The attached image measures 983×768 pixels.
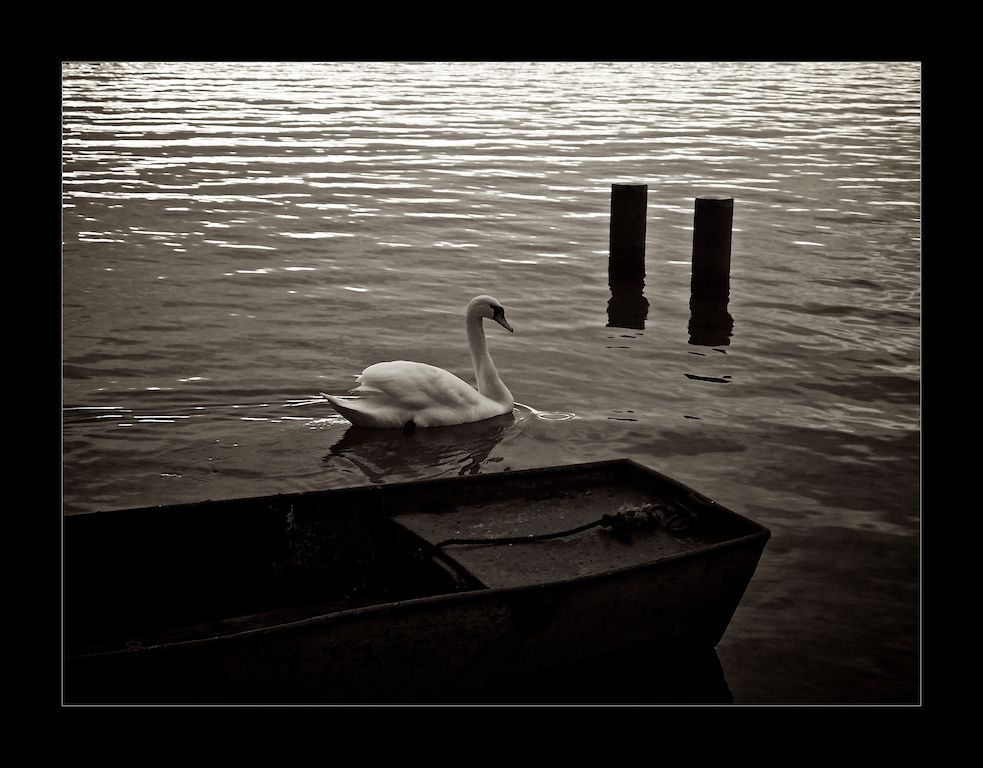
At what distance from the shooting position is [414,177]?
25203 mm

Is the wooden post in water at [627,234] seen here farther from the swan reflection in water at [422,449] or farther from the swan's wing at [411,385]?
the swan's wing at [411,385]

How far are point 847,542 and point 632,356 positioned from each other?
5360mm

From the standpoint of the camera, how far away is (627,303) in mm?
16422

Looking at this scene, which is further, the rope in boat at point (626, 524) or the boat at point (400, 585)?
the rope in boat at point (626, 524)

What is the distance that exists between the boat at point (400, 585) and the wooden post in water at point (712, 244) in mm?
8478

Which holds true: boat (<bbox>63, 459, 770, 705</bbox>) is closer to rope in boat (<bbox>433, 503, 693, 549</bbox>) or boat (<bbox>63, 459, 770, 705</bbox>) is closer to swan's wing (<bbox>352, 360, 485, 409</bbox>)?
rope in boat (<bbox>433, 503, 693, 549</bbox>)

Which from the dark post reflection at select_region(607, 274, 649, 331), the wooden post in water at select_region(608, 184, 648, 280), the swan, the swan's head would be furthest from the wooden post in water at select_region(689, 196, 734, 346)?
the swan

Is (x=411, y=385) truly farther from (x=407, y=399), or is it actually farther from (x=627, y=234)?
(x=627, y=234)

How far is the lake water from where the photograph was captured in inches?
370

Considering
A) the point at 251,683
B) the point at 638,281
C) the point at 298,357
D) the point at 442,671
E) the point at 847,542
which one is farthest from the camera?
the point at 638,281

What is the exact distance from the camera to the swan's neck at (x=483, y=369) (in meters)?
11.8

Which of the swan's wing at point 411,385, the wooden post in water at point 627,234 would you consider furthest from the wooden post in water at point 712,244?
the swan's wing at point 411,385

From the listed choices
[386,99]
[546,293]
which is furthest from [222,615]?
[386,99]

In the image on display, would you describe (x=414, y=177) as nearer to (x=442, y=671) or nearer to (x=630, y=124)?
(x=630, y=124)
